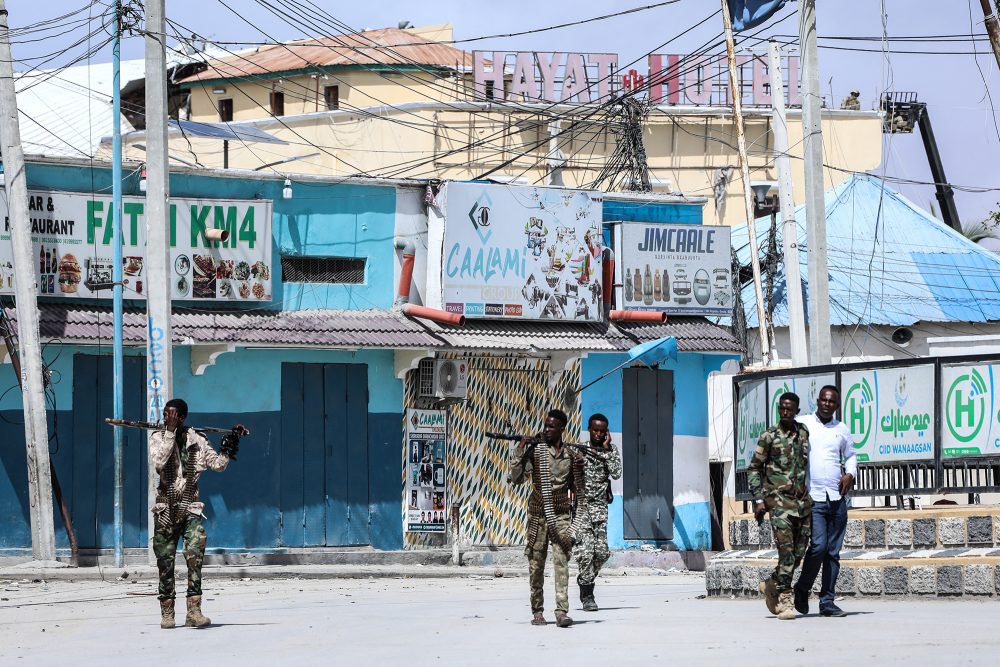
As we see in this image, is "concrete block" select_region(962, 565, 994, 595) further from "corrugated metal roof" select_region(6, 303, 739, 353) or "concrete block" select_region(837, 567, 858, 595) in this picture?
"corrugated metal roof" select_region(6, 303, 739, 353)

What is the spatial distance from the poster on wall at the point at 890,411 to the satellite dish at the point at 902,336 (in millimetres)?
20788

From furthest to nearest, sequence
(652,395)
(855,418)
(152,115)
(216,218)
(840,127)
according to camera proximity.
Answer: (840,127) → (652,395) → (216,218) → (152,115) → (855,418)

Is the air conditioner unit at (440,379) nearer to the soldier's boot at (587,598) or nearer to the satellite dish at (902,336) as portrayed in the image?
the soldier's boot at (587,598)

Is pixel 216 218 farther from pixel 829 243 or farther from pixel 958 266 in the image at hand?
pixel 958 266

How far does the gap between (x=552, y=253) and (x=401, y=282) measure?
266 cm

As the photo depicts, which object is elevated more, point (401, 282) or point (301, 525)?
point (401, 282)

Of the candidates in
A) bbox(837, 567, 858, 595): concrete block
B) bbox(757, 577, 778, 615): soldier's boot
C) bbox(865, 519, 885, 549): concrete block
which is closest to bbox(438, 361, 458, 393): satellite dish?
bbox(865, 519, 885, 549): concrete block

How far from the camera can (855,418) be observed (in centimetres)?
1708

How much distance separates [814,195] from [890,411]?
5468mm

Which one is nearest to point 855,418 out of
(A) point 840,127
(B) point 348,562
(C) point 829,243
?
(B) point 348,562

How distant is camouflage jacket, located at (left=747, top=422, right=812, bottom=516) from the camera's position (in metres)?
12.7


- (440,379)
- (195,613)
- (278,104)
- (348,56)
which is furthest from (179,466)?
(278,104)

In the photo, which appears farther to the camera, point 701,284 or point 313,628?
point 701,284

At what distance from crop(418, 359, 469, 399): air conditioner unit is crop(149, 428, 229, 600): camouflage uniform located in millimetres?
12382
